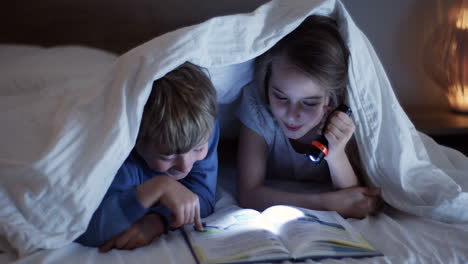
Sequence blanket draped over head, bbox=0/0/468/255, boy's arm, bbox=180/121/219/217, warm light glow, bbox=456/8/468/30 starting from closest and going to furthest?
1. blanket draped over head, bbox=0/0/468/255
2. boy's arm, bbox=180/121/219/217
3. warm light glow, bbox=456/8/468/30

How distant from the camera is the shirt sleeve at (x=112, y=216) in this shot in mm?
813

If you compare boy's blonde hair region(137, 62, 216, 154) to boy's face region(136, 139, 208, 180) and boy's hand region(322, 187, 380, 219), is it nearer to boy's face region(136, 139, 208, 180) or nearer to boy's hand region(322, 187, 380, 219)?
boy's face region(136, 139, 208, 180)

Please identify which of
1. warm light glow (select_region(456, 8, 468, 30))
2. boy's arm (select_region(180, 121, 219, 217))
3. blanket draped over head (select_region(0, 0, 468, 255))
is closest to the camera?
blanket draped over head (select_region(0, 0, 468, 255))

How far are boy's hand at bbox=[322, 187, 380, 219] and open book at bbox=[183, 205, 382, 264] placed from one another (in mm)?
57

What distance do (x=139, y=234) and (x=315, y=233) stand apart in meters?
0.32

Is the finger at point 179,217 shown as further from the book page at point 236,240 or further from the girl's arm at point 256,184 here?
the girl's arm at point 256,184

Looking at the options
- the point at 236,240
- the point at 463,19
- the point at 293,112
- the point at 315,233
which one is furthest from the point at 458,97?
the point at 236,240

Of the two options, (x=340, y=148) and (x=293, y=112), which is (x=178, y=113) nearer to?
(x=293, y=112)

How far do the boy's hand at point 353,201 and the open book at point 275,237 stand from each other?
0.06 meters

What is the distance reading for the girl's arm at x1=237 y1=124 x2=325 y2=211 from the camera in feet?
3.40

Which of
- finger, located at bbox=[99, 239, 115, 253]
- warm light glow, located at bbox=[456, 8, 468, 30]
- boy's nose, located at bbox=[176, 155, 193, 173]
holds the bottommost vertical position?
finger, located at bbox=[99, 239, 115, 253]

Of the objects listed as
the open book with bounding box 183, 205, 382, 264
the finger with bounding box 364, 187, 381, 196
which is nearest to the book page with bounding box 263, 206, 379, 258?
the open book with bounding box 183, 205, 382, 264

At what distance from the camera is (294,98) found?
1.00 m

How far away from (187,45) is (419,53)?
1163 millimetres
